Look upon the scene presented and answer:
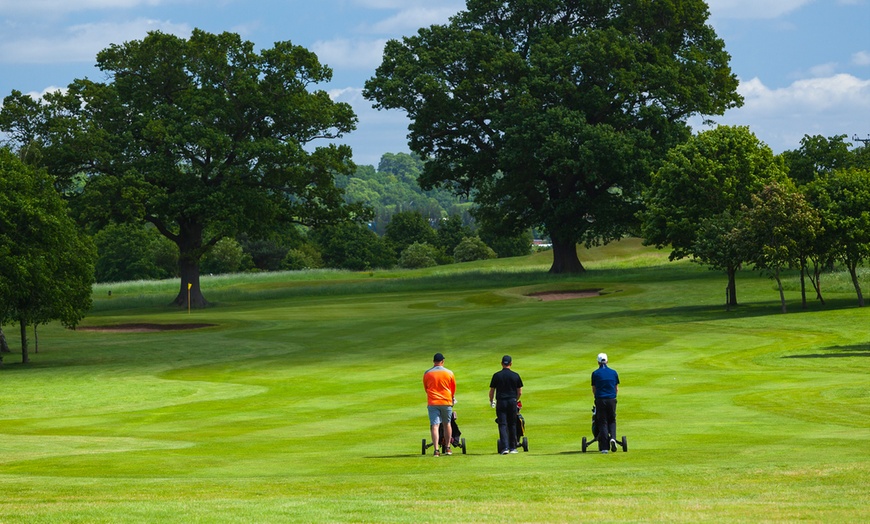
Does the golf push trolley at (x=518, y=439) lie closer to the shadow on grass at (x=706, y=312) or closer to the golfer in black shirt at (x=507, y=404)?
the golfer in black shirt at (x=507, y=404)

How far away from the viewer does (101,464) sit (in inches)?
914

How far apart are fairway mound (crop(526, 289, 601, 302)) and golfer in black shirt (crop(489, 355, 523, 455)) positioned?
58.7m

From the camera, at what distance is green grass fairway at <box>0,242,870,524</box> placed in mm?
16547

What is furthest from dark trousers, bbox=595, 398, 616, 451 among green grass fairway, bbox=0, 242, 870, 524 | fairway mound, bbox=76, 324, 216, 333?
fairway mound, bbox=76, 324, 216, 333

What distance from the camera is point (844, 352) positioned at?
146 feet

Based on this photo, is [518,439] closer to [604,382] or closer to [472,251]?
[604,382]

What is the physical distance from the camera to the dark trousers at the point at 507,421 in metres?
23.3

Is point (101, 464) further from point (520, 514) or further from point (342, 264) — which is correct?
point (342, 264)

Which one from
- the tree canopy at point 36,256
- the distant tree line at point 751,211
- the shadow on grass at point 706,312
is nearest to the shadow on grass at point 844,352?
the shadow on grass at point 706,312

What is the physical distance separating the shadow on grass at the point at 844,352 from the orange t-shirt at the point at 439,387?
24.8 meters

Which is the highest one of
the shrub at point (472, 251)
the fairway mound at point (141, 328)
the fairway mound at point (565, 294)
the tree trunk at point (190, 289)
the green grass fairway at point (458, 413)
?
the shrub at point (472, 251)

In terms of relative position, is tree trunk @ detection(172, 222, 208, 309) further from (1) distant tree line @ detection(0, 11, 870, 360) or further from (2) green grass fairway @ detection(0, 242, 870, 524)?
(2) green grass fairway @ detection(0, 242, 870, 524)

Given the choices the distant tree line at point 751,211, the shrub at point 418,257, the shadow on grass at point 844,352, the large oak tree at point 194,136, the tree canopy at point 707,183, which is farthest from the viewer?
the shrub at point 418,257

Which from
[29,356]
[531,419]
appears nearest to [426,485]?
[531,419]
